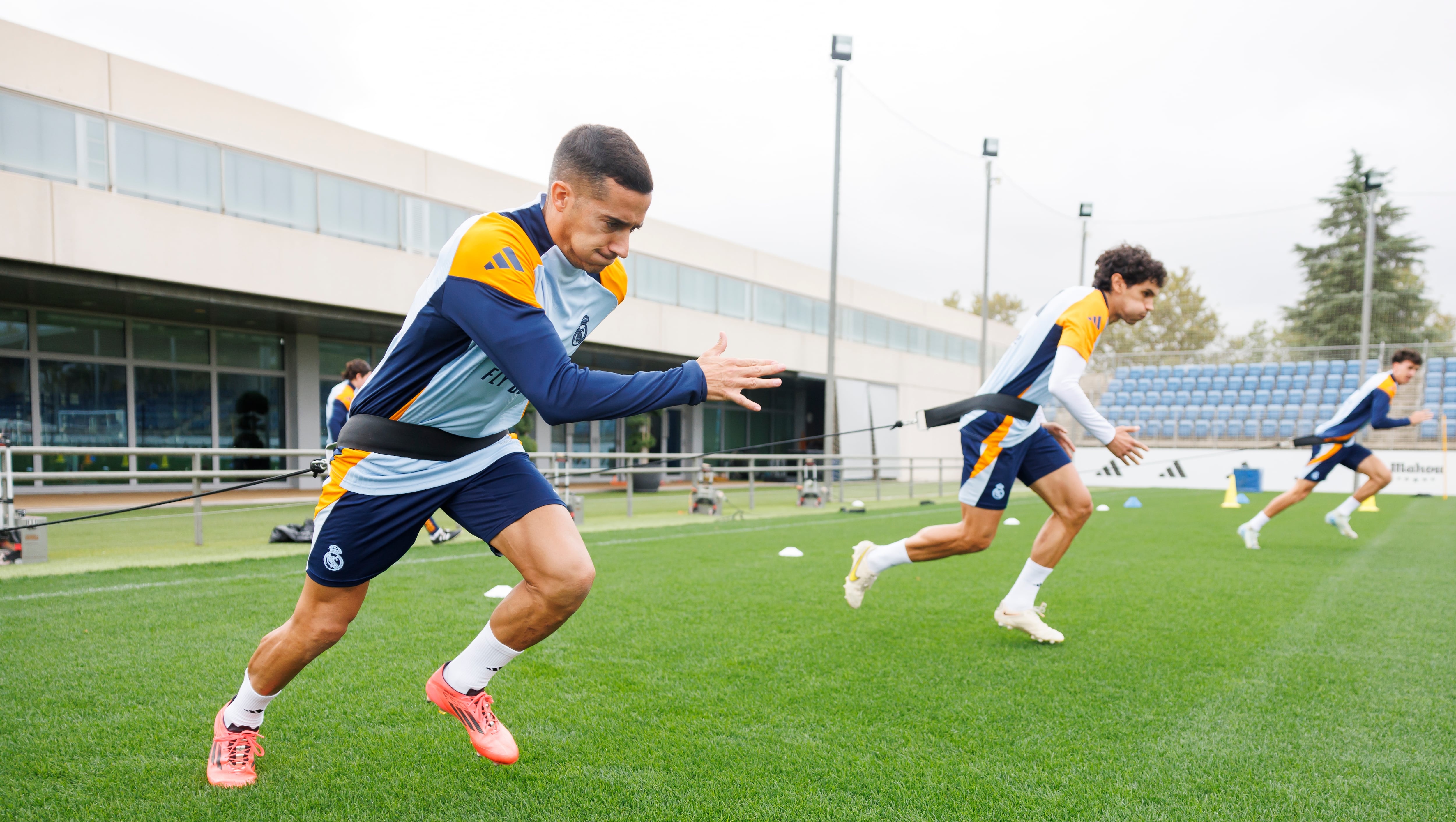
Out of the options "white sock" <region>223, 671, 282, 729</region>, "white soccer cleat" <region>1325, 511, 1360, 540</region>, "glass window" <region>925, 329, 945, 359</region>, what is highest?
"glass window" <region>925, 329, 945, 359</region>

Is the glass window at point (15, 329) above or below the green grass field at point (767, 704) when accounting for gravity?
above

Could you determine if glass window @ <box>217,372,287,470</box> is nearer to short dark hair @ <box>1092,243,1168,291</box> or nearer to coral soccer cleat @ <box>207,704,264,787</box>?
coral soccer cleat @ <box>207,704,264,787</box>

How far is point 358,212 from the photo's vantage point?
51.5ft

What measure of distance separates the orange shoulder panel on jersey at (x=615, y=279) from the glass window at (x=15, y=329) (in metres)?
17.3

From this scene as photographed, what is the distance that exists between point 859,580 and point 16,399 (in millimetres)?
16708

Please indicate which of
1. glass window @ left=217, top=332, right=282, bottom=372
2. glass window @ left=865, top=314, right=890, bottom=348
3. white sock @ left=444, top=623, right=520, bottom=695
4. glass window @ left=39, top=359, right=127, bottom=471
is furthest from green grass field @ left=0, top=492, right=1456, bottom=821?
glass window @ left=865, top=314, right=890, bottom=348

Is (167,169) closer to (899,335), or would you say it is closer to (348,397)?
(348,397)

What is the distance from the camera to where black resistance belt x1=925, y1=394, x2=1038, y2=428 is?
169 inches

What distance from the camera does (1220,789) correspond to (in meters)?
2.45

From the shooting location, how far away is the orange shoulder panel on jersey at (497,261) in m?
2.02

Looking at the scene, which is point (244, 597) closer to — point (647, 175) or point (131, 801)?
point (131, 801)

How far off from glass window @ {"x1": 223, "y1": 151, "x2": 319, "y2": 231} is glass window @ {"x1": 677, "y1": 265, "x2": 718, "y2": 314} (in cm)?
972

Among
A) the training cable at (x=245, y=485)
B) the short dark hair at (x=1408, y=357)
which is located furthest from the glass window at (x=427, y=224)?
the short dark hair at (x=1408, y=357)

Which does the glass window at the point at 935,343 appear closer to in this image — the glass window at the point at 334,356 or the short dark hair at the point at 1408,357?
the glass window at the point at 334,356
